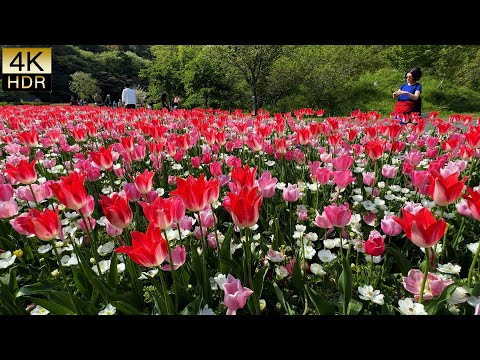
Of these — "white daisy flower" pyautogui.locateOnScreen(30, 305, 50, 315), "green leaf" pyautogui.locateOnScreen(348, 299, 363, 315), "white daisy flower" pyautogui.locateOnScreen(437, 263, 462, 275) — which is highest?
"white daisy flower" pyautogui.locateOnScreen(437, 263, 462, 275)

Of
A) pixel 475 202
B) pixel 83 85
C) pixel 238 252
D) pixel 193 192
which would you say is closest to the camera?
pixel 475 202

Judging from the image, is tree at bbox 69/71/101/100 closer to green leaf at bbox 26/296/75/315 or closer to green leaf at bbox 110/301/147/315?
green leaf at bbox 26/296/75/315

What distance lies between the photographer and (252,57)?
67.1ft

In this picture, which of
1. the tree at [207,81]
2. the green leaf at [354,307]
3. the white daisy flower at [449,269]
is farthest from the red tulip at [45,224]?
the tree at [207,81]

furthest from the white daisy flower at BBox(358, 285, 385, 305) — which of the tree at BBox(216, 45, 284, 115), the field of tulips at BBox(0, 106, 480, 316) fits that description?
the tree at BBox(216, 45, 284, 115)

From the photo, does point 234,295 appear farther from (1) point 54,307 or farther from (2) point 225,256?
(1) point 54,307

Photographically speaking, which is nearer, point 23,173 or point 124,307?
point 124,307

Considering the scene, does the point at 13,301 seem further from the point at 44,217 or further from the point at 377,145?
the point at 377,145

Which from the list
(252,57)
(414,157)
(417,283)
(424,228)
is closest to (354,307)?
(417,283)

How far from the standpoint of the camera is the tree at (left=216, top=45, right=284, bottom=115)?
20.1m

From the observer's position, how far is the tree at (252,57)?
790 inches

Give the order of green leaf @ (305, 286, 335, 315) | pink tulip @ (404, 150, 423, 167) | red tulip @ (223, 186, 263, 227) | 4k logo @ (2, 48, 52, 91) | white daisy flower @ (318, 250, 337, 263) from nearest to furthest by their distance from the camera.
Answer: red tulip @ (223, 186, 263, 227), green leaf @ (305, 286, 335, 315), white daisy flower @ (318, 250, 337, 263), pink tulip @ (404, 150, 423, 167), 4k logo @ (2, 48, 52, 91)

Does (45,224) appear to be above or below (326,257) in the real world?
above
